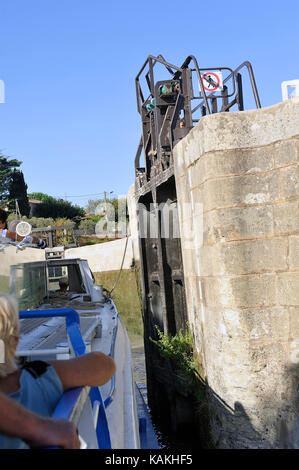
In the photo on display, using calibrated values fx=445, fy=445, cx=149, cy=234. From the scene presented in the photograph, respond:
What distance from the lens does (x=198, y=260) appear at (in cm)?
569

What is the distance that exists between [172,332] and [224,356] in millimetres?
2836

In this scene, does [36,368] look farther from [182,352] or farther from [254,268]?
[182,352]

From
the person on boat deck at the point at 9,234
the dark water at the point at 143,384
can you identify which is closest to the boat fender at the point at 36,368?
the person on boat deck at the point at 9,234

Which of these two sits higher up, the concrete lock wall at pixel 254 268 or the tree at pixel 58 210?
the tree at pixel 58 210

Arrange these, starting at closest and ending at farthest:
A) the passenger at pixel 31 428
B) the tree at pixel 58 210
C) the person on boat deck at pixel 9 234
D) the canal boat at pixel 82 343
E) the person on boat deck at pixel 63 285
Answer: the passenger at pixel 31 428, the canal boat at pixel 82 343, the person on boat deck at pixel 9 234, the person on boat deck at pixel 63 285, the tree at pixel 58 210

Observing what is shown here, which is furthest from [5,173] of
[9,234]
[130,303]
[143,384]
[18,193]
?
[9,234]

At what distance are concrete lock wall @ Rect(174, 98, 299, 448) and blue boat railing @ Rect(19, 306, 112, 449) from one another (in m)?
2.36

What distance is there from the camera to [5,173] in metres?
46.5

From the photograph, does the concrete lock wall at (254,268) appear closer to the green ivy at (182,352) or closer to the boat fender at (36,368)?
the green ivy at (182,352)

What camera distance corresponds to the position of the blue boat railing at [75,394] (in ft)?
5.91

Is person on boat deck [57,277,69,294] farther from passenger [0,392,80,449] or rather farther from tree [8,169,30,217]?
tree [8,169,30,217]

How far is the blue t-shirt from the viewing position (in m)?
1.75

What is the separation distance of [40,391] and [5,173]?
156 ft
